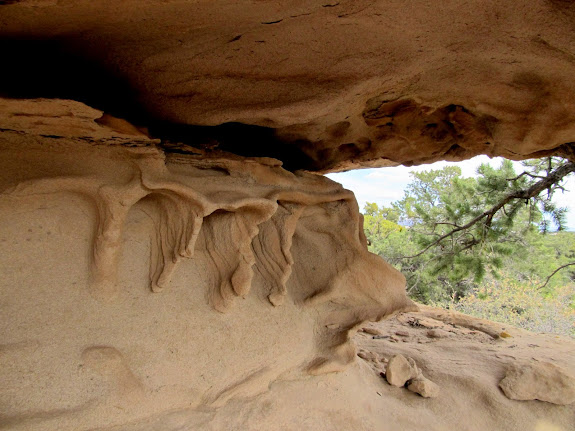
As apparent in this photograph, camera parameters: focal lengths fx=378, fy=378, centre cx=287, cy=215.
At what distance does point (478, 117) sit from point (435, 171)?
1102cm

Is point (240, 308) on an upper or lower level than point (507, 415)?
upper

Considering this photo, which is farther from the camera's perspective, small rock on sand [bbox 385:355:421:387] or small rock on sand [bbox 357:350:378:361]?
small rock on sand [bbox 357:350:378:361]

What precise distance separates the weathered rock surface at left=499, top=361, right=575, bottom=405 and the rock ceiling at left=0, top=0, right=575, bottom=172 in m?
1.24

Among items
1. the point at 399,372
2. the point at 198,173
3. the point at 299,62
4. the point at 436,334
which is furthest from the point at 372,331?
the point at 299,62

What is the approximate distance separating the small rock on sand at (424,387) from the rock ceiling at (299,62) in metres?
1.32

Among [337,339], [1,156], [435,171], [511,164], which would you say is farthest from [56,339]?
[435,171]

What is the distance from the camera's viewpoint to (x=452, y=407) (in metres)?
2.00

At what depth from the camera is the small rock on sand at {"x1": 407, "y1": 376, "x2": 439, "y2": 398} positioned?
2010mm

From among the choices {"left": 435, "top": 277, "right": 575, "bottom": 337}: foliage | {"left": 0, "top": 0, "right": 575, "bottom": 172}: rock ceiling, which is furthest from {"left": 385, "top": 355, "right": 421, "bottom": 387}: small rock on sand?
{"left": 435, "top": 277, "right": 575, "bottom": 337}: foliage

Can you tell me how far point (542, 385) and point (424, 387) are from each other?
67 centimetres

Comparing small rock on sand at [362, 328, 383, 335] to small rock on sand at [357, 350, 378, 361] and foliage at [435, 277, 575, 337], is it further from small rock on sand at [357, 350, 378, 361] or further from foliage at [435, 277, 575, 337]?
foliage at [435, 277, 575, 337]

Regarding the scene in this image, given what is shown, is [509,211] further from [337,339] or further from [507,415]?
[337,339]

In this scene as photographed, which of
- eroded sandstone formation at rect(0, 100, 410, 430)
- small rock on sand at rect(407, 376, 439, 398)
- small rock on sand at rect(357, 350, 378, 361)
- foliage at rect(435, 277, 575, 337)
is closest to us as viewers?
eroded sandstone formation at rect(0, 100, 410, 430)

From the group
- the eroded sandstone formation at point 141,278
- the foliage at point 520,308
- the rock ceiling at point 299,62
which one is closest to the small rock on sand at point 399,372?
the eroded sandstone formation at point 141,278
